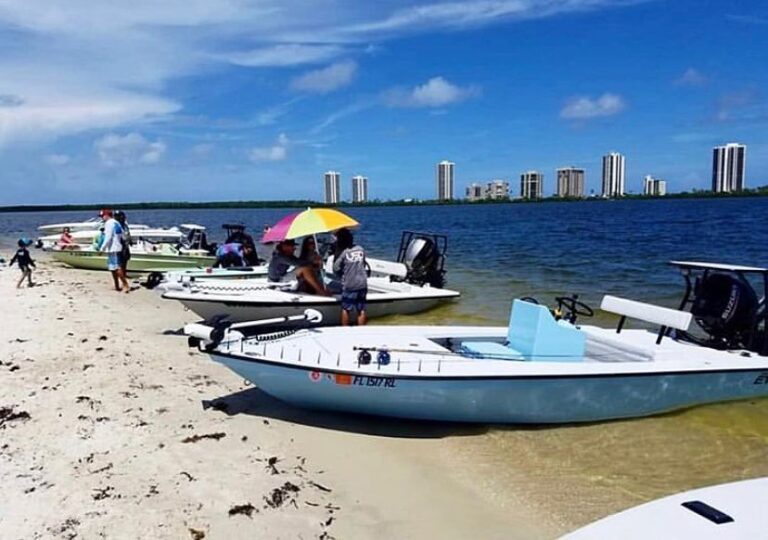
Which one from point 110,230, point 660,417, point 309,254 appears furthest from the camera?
point 110,230

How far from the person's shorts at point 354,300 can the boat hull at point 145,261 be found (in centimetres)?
1094

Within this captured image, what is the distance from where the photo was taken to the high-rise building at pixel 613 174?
146500 mm

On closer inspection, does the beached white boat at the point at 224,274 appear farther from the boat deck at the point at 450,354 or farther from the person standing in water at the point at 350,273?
the boat deck at the point at 450,354

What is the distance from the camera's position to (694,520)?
9.29 ft

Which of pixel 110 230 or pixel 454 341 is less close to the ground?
pixel 110 230

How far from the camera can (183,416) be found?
7141 millimetres

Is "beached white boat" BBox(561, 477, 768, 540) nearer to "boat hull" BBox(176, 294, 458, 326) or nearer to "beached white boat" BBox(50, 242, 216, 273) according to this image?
"boat hull" BBox(176, 294, 458, 326)

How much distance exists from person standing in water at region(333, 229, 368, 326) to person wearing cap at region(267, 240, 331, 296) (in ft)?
4.04

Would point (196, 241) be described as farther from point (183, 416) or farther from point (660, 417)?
point (660, 417)

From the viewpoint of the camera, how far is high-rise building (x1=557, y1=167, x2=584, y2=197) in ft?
504

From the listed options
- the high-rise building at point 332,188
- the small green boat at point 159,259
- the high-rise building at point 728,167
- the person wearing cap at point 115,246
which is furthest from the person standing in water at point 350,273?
the high-rise building at point 728,167

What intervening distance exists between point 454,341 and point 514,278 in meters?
14.1

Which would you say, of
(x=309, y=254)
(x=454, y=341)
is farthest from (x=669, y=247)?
(x=454, y=341)

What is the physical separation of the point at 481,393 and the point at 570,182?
15757 cm
